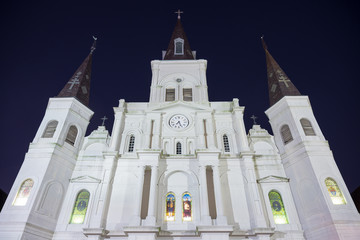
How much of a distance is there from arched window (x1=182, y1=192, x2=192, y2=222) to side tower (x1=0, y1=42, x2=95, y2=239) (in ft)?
28.8

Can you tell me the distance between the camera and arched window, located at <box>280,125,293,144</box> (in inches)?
729

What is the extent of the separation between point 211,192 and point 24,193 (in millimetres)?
12564

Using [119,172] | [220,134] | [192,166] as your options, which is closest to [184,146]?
[192,166]

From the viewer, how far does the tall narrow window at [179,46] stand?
30.5m

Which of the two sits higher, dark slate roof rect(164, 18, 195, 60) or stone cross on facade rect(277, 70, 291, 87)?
dark slate roof rect(164, 18, 195, 60)

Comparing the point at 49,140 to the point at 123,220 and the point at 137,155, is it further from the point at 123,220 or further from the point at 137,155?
the point at 123,220

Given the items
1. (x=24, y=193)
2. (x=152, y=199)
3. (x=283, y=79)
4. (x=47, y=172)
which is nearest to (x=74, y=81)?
(x=47, y=172)

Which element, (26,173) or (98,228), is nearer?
(98,228)

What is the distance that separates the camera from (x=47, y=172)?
16125mm

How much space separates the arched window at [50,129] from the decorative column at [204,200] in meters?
12.0

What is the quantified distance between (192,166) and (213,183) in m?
2.03

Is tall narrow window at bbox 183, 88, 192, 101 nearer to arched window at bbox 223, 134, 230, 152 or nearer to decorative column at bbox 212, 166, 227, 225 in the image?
arched window at bbox 223, 134, 230, 152

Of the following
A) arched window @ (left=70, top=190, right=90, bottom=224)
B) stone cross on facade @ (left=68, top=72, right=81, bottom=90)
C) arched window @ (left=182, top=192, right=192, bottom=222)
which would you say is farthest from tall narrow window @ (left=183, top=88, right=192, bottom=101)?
arched window @ (left=70, top=190, right=90, bottom=224)

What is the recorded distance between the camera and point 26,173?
52.5 feet
